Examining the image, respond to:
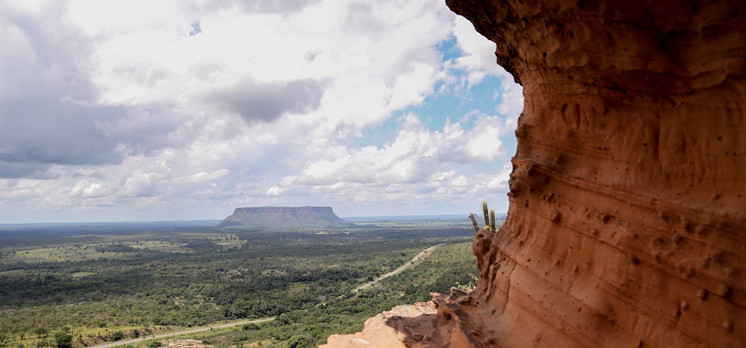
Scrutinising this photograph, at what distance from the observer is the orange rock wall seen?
21.8ft

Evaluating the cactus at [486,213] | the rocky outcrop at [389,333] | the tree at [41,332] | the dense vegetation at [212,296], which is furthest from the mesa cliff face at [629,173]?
the tree at [41,332]

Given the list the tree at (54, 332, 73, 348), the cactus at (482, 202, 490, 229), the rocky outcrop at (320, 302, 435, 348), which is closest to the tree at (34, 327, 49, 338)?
the tree at (54, 332, 73, 348)

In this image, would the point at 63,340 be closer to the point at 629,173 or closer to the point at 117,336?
the point at 117,336

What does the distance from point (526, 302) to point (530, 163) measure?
346 cm

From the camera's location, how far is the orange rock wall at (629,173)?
21.8 ft

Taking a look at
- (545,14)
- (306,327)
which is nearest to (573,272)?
(545,14)

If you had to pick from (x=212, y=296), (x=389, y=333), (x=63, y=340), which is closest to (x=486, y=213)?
(x=389, y=333)

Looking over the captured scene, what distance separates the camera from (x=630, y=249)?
26.1 ft

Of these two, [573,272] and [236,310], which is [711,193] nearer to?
[573,272]

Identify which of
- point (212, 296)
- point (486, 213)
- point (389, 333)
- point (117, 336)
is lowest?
point (212, 296)

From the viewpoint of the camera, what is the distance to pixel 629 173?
8.35m

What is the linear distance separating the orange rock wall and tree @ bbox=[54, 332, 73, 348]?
52.6 meters

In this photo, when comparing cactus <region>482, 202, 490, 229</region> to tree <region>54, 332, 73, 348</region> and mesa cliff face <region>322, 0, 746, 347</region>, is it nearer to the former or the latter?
mesa cliff face <region>322, 0, 746, 347</region>

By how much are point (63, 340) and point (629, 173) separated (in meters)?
57.8
